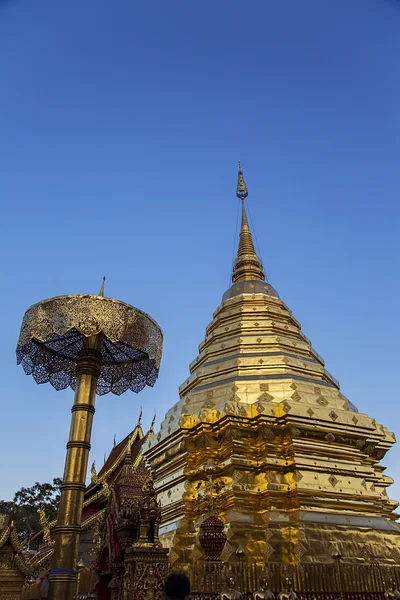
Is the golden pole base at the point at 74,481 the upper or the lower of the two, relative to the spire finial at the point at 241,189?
lower

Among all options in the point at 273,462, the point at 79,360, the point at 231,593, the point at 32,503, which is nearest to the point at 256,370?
the point at 273,462

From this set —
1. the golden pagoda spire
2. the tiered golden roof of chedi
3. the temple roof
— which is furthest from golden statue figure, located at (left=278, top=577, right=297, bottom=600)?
the golden pagoda spire

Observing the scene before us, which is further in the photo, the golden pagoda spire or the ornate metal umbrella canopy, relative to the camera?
the golden pagoda spire

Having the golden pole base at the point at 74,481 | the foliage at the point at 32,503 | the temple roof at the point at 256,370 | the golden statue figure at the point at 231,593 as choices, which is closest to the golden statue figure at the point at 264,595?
the golden statue figure at the point at 231,593

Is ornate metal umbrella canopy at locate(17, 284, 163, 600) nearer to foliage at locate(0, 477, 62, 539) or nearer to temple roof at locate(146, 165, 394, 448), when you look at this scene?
temple roof at locate(146, 165, 394, 448)

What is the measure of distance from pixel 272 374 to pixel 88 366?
Result: 17.9 feet

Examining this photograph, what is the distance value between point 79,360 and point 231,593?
4.18m

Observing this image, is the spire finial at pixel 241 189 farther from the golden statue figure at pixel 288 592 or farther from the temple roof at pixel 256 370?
the golden statue figure at pixel 288 592

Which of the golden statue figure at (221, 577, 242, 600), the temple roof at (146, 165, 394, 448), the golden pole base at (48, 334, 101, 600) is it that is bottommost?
the golden statue figure at (221, 577, 242, 600)

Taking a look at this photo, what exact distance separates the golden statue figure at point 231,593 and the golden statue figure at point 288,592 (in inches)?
33.4

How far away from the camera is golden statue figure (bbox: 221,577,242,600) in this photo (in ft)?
21.3

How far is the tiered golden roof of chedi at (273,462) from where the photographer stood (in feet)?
32.5

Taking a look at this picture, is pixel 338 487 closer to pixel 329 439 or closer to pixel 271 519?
pixel 329 439

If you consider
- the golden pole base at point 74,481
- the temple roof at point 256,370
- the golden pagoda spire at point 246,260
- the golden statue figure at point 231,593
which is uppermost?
the golden pagoda spire at point 246,260
